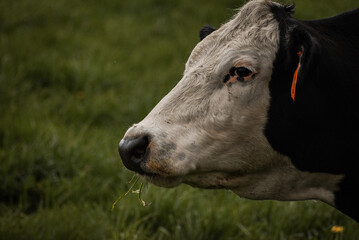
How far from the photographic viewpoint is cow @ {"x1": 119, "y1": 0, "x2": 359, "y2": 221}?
2.43 m

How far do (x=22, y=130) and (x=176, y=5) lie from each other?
4488mm

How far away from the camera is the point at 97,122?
544cm

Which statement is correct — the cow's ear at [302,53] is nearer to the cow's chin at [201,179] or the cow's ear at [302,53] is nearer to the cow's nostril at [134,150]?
the cow's chin at [201,179]

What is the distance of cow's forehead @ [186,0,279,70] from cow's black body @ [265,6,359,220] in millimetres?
81

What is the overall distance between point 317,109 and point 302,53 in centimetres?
33

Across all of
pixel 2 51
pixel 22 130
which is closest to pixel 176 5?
pixel 2 51

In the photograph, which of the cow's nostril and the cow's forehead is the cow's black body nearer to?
the cow's forehead

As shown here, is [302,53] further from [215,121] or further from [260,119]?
[215,121]

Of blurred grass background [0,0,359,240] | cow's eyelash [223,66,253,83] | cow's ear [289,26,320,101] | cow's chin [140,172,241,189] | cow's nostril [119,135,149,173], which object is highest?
cow's ear [289,26,320,101]

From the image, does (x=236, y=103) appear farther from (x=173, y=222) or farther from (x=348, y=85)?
(x=173, y=222)

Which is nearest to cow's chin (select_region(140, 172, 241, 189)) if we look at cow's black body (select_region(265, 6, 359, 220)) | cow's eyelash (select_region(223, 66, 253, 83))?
cow's black body (select_region(265, 6, 359, 220))

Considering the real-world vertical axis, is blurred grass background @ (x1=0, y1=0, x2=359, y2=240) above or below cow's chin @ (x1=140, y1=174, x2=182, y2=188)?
below

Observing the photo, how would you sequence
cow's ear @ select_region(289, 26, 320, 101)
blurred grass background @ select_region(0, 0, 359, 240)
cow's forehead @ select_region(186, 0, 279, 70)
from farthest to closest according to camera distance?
blurred grass background @ select_region(0, 0, 359, 240) → cow's forehead @ select_region(186, 0, 279, 70) → cow's ear @ select_region(289, 26, 320, 101)

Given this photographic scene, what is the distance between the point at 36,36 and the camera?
274 inches
